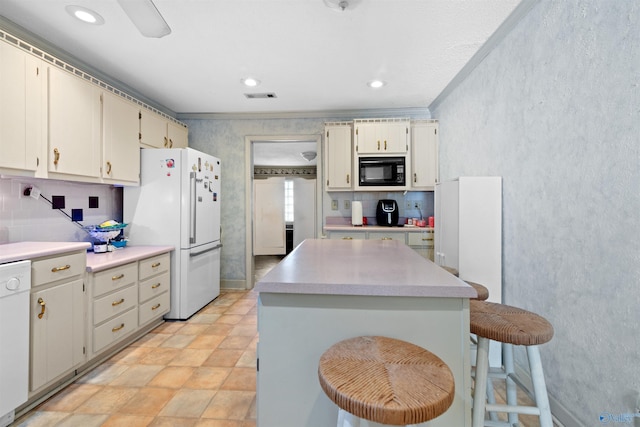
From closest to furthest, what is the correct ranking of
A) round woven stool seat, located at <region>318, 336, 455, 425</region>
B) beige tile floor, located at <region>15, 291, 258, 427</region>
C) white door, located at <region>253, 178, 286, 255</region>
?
round woven stool seat, located at <region>318, 336, 455, 425</region> < beige tile floor, located at <region>15, 291, 258, 427</region> < white door, located at <region>253, 178, 286, 255</region>

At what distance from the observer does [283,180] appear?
7.09 metres

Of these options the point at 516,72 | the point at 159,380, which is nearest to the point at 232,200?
the point at 159,380

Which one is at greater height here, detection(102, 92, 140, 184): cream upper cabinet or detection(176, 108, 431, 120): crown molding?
detection(176, 108, 431, 120): crown molding

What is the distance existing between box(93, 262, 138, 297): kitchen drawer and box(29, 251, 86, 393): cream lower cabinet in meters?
0.13

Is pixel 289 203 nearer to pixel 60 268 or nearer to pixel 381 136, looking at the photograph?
pixel 381 136

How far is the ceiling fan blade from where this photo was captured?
1.73m

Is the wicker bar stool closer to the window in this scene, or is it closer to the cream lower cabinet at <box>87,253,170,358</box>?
the cream lower cabinet at <box>87,253,170,358</box>

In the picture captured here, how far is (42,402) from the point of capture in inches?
71.1

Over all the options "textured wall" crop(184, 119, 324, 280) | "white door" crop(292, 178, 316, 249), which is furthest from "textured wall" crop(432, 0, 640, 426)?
"white door" crop(292, 178, 316, 249)

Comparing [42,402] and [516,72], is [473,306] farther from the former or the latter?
[42,402]

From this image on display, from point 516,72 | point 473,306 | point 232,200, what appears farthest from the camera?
point 232,200

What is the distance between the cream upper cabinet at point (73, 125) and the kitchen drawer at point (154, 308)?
122cm

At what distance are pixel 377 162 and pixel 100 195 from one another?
304 cm

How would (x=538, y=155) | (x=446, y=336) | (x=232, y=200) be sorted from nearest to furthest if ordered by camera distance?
(x=446, y=336) < (x=538, y=155) < (x=232, y=200)
